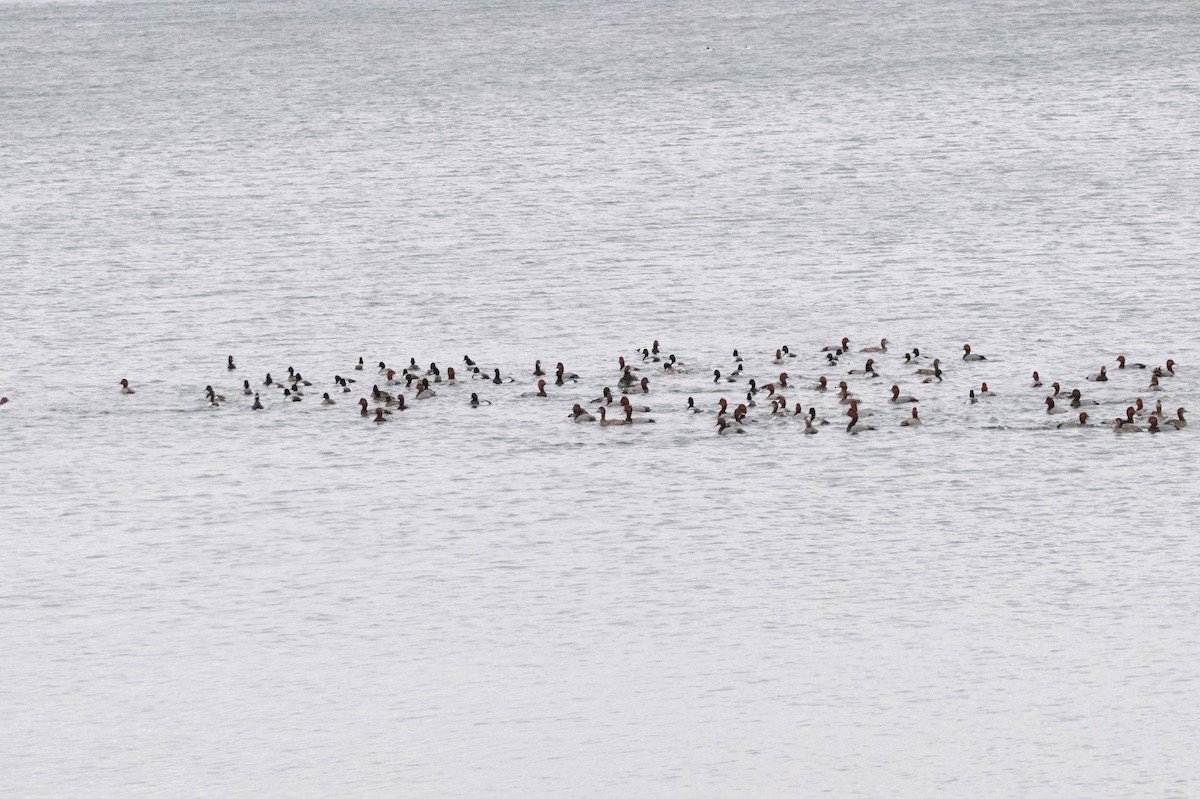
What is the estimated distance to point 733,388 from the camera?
4841cm

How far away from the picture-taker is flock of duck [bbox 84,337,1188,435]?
149 feet

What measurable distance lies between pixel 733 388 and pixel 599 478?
6.97 meters

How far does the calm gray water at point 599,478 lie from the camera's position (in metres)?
30.2

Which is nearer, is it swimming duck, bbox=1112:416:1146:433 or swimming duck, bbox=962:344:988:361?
swimming duck, bbox=1112:416:1146:433

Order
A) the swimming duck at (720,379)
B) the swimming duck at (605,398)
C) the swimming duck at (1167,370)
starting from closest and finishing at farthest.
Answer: the swimming duck at (605,398) < the swimming duck at (1167,370) < the swimming duck at (720,379)

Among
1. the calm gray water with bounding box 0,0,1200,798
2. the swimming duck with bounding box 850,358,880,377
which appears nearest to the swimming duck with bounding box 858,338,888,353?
the calm gray water with bounding box 0,0,1200,798

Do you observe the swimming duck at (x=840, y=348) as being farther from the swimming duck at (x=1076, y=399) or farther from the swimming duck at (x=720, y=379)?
the swimming duck at (x=1076, y=399)

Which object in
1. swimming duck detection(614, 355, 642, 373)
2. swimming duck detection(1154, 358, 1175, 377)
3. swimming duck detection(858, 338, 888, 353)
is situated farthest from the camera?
swimming duck detection(858, 338, 888, 353)

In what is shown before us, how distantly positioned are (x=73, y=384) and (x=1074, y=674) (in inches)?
1175

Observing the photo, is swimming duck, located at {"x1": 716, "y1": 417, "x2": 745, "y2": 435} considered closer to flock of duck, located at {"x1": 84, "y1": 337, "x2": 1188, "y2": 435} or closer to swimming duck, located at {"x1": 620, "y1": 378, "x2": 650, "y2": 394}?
flock of duck, located at {"x1": 84, "y1": 337, "x2": 1188, "y2": 435}

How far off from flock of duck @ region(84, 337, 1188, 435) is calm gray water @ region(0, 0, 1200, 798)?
15.5 inches

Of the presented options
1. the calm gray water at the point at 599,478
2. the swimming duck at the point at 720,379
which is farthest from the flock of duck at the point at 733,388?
the calm gray water at the point at 599,478

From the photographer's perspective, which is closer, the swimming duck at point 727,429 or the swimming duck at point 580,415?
the swimming duck at point 727,429

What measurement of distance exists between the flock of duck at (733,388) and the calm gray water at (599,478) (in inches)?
15.5
